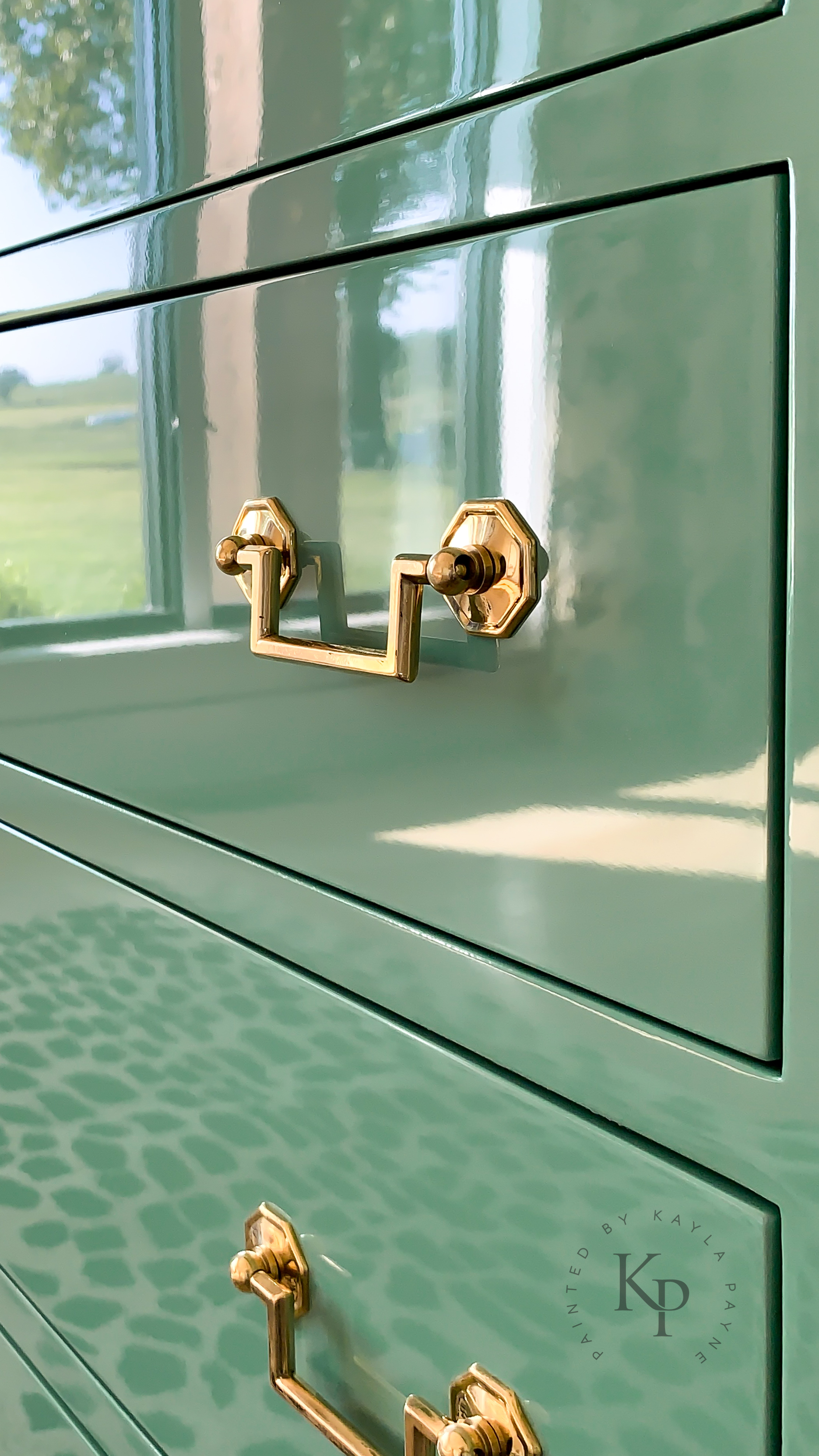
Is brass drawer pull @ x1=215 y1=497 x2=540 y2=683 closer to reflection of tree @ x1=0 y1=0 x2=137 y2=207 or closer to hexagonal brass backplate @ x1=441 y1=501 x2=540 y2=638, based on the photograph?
hexagonal brass backplate @ x1=441 y1=501 x2=540 y2=638

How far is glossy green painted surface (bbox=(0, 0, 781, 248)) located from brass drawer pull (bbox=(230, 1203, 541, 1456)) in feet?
1.42

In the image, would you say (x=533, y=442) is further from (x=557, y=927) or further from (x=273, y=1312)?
(x=273, y=1312)

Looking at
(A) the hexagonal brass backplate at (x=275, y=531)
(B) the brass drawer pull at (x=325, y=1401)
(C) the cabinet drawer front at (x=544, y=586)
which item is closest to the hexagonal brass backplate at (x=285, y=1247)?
(B) the brass drawer pull at (x=325, y=1401)

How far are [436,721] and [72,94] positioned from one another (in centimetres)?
39

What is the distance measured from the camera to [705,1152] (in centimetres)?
34

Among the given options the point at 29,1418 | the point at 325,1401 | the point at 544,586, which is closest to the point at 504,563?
the point at 544,586

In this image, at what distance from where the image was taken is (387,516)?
0.42m

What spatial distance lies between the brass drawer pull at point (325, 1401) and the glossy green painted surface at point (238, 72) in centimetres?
43

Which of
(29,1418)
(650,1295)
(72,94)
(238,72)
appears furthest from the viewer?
(29,1418)

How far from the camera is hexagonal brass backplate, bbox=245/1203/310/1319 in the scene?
49cm

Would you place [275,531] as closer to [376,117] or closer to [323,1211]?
[376,117]

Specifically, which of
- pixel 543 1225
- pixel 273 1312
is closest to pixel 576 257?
pixel 543 1225

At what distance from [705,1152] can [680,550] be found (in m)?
0.18

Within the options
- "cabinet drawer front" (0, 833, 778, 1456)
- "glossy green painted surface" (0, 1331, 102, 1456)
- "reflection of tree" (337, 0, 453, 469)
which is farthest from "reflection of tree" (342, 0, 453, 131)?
"glossy green painted surface" (0, 1331, 102, 1456)
